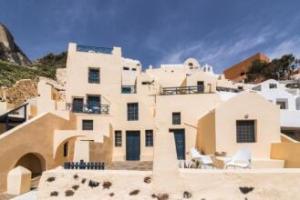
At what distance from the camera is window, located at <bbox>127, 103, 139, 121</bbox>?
24875 millimetres

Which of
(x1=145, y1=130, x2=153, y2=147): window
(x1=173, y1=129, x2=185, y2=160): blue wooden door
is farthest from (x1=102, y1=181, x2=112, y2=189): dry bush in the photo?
(x1=145, y1=130, x2=153, y2=147): window

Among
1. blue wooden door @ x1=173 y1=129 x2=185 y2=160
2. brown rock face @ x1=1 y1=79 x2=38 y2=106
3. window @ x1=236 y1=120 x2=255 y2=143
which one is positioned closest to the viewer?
window @ x1=236 y1=120 x2=255 y2=143

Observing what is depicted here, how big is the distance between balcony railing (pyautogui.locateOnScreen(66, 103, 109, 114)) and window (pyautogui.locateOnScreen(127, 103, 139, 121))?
5.74 ft

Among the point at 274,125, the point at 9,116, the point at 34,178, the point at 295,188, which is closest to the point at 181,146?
the point at 274,125

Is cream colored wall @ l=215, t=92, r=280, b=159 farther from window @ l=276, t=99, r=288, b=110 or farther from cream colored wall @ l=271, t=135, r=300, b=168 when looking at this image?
window @ l=276, t=99, r=288, b=110

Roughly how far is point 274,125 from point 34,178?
46.7 feet

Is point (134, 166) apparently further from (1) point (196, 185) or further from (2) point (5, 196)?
(1) point (196, 185)

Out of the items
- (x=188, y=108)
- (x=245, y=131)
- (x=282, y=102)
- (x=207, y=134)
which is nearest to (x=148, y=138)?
(x=188, y=108)

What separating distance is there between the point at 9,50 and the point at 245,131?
53.0m

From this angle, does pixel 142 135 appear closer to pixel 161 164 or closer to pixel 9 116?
pixel 9 116

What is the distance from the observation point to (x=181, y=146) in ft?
77.8

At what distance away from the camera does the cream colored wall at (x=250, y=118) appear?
18.4 meters

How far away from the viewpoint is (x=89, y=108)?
83.7 ft

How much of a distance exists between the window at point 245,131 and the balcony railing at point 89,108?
35.3ft
